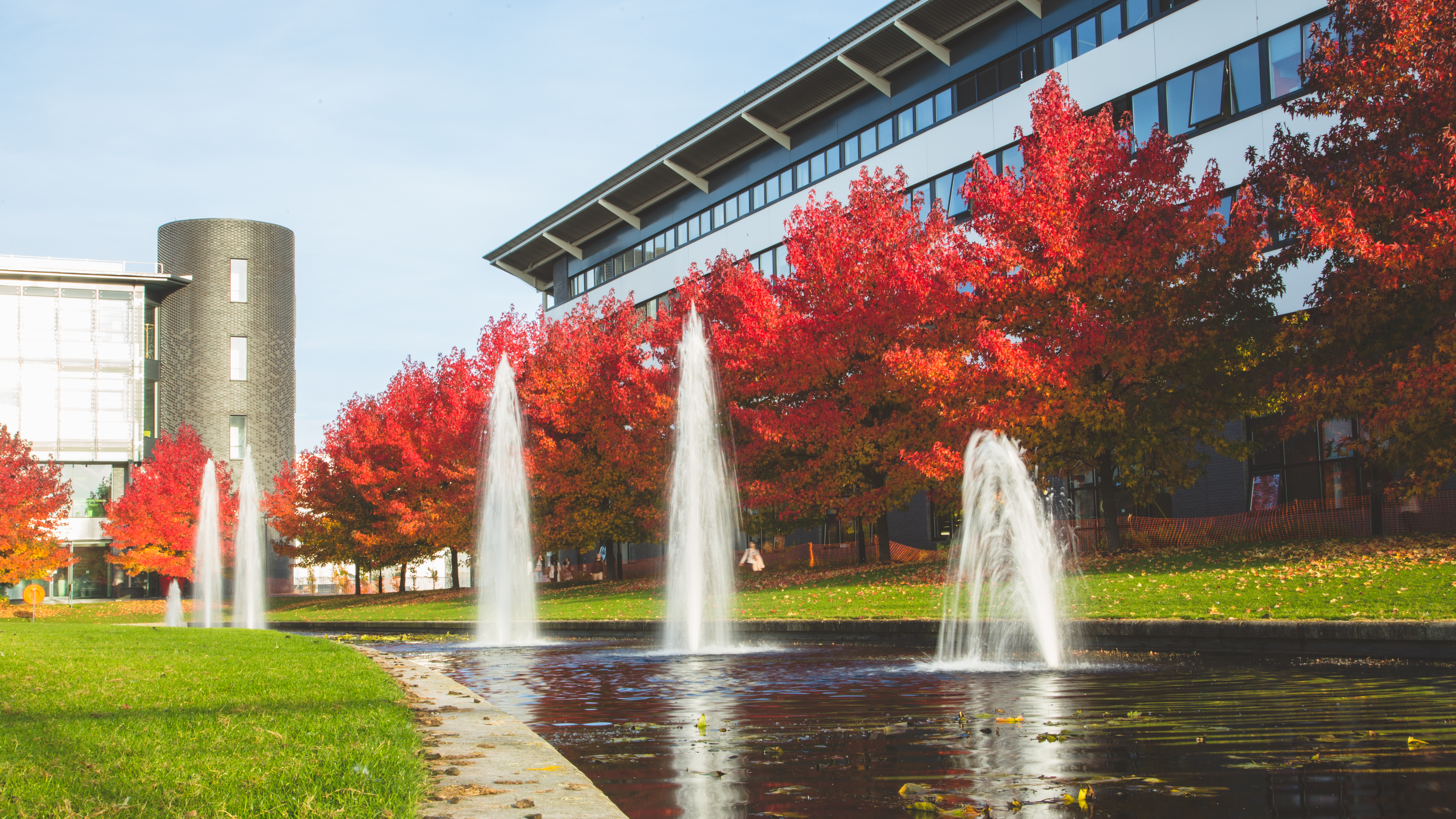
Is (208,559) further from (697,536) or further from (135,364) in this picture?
(135,364)

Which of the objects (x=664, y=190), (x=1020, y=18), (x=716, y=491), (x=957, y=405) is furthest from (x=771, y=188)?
(x=716, y=491)

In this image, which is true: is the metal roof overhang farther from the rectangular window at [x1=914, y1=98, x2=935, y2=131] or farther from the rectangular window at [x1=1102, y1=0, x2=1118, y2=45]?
the rectangular window at [x1=1102, y1=0, x2=1118, y2=45]

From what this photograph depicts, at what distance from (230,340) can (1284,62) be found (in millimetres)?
51398

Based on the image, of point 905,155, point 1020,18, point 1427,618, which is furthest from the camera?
point 905,155

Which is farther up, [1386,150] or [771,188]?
[771,188]

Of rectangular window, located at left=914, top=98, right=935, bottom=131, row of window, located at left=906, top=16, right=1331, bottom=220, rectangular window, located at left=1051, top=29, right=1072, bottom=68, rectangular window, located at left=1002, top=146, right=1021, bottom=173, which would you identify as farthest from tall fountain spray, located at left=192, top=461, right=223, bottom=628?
rectangular window, located at left=1051, top=29, right=1072, bottom=68

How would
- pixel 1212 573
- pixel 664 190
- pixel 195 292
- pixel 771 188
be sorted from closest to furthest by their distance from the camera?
1. pixel 1212 573
2. pixel 771 188
3. pixel 664 190
4. pixel 195 292

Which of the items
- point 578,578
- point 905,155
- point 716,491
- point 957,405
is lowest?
point 578,578

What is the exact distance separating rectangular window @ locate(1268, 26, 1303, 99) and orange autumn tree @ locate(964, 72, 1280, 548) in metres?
4.94

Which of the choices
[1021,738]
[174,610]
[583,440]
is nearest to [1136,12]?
[583,440]

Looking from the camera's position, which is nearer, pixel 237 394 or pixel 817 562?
pixel 817 562

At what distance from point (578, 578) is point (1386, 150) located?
3340cm

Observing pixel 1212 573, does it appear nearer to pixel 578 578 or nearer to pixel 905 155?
pixel 905 155

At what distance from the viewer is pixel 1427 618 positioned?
1073 centimetres
